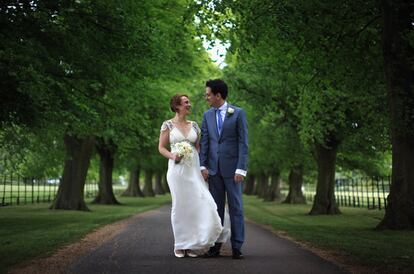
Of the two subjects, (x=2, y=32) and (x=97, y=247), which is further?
(x=2, y=32)

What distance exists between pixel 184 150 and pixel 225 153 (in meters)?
0.64

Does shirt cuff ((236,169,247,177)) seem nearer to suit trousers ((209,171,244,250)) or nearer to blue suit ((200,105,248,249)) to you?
blue suit ((200,105,248,249))

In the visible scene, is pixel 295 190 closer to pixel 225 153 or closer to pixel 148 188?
pixel 148 188

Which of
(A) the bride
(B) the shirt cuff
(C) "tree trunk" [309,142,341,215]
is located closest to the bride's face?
(A) the bride

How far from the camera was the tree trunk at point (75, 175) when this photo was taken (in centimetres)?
2961

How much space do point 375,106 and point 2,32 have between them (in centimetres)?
1145

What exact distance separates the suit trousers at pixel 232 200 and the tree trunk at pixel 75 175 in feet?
72.9

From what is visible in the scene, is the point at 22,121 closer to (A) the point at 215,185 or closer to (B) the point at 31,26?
(B) the point at 31,26

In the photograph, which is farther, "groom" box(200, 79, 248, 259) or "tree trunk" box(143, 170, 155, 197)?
"tree trunk" box(143, 170, 155, 197)

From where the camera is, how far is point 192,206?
8.26 m

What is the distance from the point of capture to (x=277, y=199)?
170 ft

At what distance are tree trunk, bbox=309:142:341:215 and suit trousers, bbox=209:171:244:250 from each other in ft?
69.4

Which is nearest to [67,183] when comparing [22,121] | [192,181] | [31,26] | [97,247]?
[22,121]

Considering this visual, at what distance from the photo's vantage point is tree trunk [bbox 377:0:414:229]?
43.9 ft
